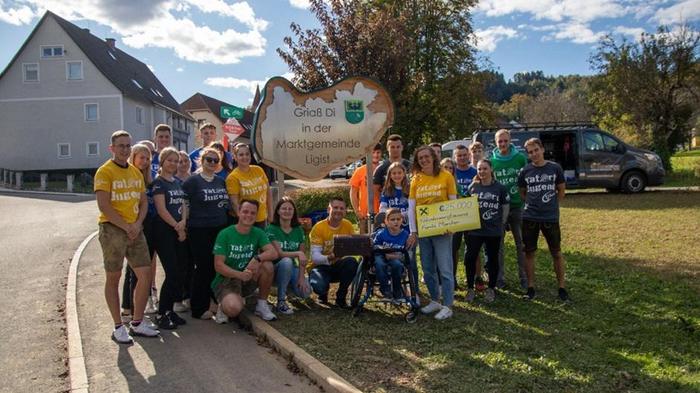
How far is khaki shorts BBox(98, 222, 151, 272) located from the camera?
193 inches

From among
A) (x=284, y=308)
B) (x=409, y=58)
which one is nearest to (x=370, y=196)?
(x=284, y=308)

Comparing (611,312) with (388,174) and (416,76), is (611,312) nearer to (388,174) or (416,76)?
(388,174)

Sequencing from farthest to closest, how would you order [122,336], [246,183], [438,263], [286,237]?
1. [286,237]
2. [246,183]
3. [438,263]
4. [122,336]

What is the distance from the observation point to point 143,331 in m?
5.27

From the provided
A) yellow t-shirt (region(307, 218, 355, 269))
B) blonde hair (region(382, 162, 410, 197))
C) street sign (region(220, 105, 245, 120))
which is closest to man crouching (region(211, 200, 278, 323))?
yellow t-shirt (region(307, 218, 355, 269))

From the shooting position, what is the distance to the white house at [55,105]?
118 ft

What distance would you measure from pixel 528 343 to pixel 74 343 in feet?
13.6

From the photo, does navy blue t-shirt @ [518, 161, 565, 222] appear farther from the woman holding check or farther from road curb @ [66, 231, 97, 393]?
road curb @ [66, 231, 97, 393]

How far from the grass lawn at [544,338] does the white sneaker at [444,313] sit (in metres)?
0.09

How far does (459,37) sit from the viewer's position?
30.2 m

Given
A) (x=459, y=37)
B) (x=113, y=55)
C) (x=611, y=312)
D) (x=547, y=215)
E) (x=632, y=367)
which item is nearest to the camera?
(x=632, y=367)

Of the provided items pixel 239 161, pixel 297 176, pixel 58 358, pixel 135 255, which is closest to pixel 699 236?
pixel 297 176

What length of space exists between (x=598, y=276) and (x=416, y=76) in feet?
45.7

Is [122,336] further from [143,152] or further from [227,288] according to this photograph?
[143,152]
